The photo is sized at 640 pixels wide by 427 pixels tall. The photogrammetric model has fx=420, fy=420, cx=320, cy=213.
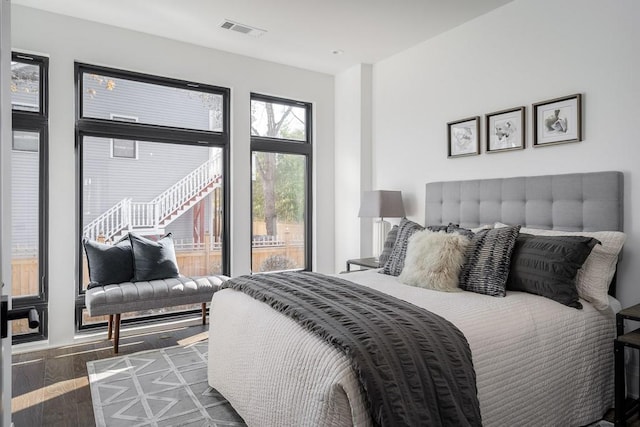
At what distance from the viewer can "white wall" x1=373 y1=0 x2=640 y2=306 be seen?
2643 mm

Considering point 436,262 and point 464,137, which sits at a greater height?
point 464,137

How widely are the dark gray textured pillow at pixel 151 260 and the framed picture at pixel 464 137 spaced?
2.74 m

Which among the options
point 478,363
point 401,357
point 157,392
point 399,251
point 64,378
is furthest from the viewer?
point 399,251

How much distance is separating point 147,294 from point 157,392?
0.95 meters

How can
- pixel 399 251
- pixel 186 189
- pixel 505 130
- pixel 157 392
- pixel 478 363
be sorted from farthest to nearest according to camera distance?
pixel 186 189, pixel 505 130, pixel 399 251, pixel 157 392, pixel 478 363

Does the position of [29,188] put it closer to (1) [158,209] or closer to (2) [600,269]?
(1) [158,209]

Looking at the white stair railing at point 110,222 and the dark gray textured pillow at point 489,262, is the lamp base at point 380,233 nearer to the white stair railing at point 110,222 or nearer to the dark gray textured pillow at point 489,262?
the dark gray textured pillow at point 489,262

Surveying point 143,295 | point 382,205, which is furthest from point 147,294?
point 382,205

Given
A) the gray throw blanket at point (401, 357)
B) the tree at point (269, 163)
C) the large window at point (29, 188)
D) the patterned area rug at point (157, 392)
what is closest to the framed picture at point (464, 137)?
the tree at point (269, 163)

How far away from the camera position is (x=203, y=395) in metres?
2.63

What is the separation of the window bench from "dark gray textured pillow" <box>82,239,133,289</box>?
0.08 meters

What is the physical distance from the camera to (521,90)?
3.23 m

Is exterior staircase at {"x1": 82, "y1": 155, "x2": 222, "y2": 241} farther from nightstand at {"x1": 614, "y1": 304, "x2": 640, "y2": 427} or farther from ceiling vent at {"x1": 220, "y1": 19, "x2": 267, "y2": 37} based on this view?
nightstand at {"x1": 614, "y1": 304, "x2": 640, "y2": 427}

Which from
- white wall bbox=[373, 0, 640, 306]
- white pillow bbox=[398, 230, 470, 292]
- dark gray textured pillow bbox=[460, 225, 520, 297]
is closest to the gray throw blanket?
white pillow bbox=[398, 230, 470, 292]
